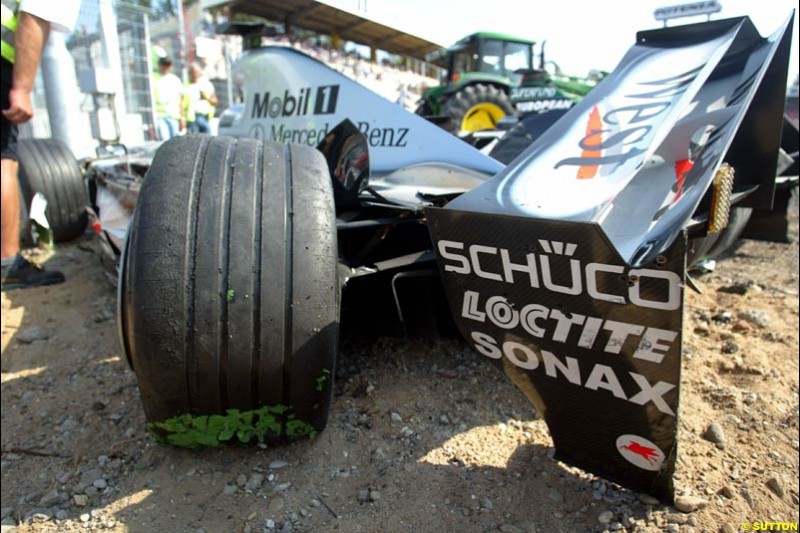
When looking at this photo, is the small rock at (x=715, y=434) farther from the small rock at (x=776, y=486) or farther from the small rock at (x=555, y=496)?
the small rock at (x=555, y=496)

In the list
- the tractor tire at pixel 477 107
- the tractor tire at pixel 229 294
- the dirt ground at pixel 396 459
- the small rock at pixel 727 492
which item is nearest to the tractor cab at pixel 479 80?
the tractor tire at pixel 477 107

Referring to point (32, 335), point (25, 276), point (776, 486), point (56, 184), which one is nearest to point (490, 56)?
point (56, 184)

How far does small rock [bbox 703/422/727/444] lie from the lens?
196 cm

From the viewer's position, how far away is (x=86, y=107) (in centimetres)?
837

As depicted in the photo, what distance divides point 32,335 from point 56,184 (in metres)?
2.39

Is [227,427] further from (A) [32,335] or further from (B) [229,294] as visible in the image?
(A) [32,335]

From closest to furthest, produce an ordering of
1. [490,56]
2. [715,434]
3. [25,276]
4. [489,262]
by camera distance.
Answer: [489,262]
[715,434]
[25,276]
[490,56]

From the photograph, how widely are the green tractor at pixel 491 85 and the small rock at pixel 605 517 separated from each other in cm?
818

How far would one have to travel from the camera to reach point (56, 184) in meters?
4.87

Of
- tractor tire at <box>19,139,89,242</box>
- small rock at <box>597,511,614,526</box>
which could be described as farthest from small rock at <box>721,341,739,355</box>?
tractor tire at <box>19,139,89,242</box>

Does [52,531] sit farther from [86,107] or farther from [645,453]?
[86,107]

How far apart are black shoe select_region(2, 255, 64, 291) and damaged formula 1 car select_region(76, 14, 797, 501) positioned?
259 cm

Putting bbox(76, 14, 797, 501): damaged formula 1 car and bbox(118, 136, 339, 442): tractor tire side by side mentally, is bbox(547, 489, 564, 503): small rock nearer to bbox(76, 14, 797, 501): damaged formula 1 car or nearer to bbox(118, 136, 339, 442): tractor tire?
bbox(76, 14, 797, 501): damaged formula 1 car

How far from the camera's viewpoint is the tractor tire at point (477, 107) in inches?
386
